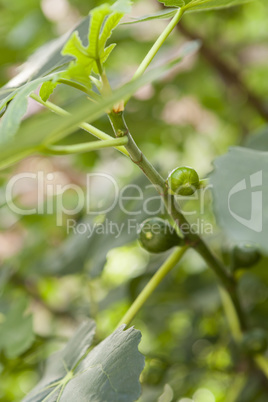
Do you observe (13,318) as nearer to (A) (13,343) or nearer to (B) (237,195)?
(A) (13,343)

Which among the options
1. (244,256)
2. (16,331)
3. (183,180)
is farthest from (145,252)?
(183,180)

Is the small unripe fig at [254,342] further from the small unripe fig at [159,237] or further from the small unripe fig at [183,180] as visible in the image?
the small unripe fig at [183,180]

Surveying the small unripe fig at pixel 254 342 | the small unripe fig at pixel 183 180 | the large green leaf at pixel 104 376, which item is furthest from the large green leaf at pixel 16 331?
the small unripe fig at pixel 183 180

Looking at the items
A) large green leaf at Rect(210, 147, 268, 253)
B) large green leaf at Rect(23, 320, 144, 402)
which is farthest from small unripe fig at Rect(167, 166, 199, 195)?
large green leaf at Rect(23, 320, 144, 402)

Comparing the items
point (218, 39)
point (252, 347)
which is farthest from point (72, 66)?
point (218, 39)

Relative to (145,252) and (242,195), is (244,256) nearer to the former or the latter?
(242,195)
